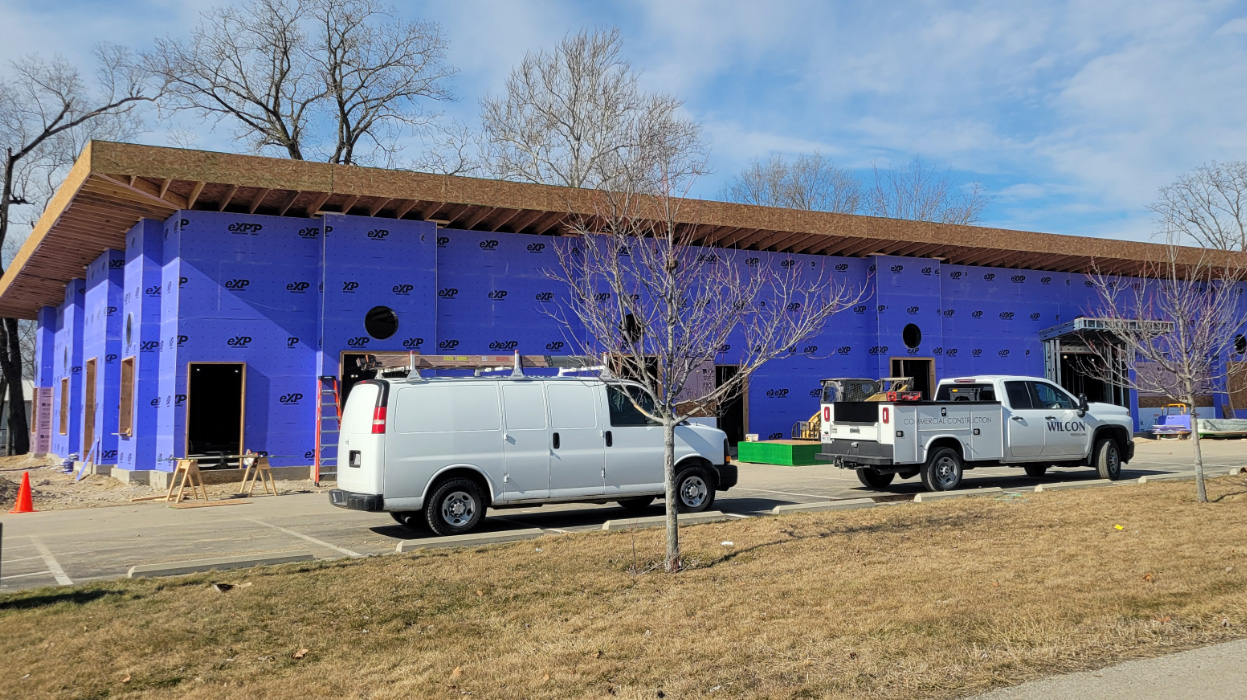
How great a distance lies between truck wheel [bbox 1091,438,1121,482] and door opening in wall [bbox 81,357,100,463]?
24653 millimetres

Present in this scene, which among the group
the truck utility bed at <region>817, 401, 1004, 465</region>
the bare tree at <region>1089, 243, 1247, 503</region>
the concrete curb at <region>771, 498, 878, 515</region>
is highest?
the bare tree at <region>1089, 243, 1247, 503</region>

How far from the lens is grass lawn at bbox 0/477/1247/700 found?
5.43 m

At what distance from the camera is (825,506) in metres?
13.4

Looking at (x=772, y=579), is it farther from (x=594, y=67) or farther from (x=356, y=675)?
(x=594, y=67)

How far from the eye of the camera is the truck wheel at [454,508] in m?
11.1

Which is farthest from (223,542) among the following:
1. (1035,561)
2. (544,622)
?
(1035,561)

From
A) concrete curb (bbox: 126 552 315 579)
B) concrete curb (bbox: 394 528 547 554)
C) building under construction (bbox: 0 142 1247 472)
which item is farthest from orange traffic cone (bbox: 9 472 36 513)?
concrete curb (bbox: 394 528 547 554)

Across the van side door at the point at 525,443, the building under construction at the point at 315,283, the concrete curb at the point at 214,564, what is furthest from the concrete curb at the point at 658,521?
the building under construction at the point at 315,283

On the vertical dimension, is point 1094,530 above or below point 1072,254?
below

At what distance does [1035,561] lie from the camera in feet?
27.7

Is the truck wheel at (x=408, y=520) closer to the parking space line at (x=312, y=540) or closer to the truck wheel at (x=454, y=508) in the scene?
the truck wheel at (x=454, y=508)

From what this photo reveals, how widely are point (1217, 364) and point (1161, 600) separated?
3201 centimetres

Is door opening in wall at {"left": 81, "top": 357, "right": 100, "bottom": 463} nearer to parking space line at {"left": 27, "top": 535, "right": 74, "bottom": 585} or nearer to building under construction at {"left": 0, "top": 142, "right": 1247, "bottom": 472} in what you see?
building under construction at {"left": 0, "top": 142, "right": 1247, "bottom": 472}

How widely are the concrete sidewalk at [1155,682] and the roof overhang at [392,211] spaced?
1560cm
